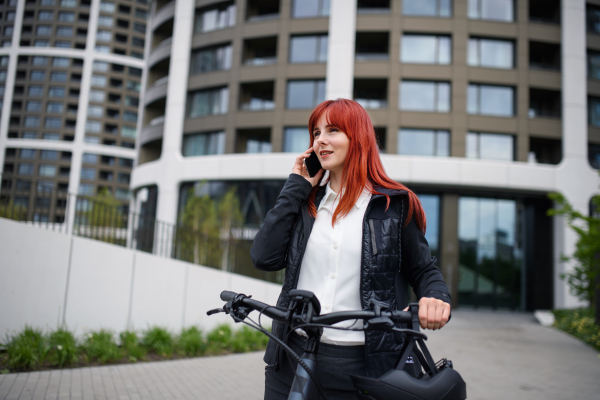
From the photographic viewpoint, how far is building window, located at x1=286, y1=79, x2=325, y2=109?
26062 mm

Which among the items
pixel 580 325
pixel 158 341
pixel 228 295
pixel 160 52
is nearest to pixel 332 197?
pixel 228 295

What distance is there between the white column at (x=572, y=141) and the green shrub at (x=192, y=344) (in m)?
20.9

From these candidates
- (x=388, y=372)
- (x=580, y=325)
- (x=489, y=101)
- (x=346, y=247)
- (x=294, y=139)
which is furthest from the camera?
(x=294, y=139)

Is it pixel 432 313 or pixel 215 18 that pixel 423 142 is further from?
pixel 432 313

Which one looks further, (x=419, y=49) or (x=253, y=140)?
(x=253, y=140)

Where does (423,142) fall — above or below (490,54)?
below

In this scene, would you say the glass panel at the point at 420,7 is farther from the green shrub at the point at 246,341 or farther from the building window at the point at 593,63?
the green shrub at the point at 246,341

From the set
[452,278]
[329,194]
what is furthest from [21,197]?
[452,278]

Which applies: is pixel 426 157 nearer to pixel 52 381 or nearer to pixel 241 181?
pixel 241 181

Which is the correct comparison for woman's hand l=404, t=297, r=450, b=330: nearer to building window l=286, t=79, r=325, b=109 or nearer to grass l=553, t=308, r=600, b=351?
grass l=553, t=308, r=600, b=351

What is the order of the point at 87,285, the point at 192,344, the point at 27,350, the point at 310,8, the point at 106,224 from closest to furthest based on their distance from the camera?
the point at 27,350 → the point at 87,285 → the point at 192,344 → the point at 106,224 → the point at 310,8

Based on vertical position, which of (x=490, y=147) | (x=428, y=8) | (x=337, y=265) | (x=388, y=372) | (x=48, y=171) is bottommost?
(x=388, y=372)

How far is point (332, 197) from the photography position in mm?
2066

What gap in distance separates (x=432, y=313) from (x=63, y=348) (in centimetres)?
702
